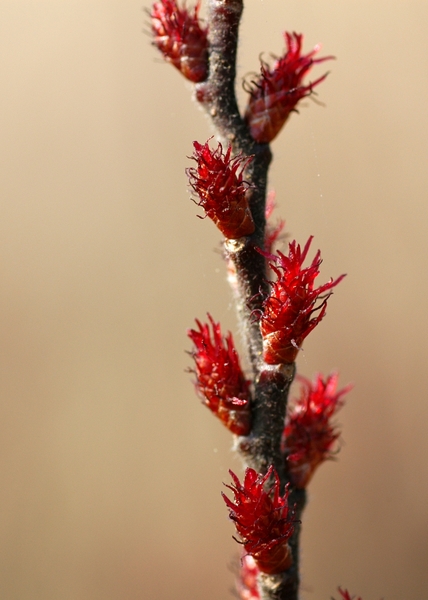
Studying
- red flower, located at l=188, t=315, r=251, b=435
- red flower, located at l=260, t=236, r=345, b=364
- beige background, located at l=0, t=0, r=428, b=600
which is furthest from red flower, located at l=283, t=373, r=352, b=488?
beige background, located at l=0, t=0, r=428, b=600

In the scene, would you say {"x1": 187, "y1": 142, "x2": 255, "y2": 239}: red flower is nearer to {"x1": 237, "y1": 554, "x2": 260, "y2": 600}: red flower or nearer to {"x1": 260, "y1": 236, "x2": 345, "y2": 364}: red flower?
{"x1": 260, "y1": 236, "x2": 345, "y2": 364}: red flower

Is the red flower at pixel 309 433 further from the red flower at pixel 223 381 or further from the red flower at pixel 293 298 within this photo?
the red flower at pixel 293 298

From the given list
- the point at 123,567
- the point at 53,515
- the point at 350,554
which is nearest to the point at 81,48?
the point at 53,515

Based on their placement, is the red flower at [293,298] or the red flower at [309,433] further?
the red flower at [309,433]

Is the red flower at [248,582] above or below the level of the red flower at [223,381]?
below

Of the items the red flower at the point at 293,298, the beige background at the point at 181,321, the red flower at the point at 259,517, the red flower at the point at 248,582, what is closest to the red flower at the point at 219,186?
the red flower at the point at 293,298
